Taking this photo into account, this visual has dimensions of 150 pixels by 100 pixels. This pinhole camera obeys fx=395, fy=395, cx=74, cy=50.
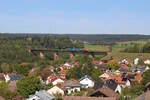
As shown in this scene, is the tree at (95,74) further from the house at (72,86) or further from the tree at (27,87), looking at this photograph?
the tree at (27,87)

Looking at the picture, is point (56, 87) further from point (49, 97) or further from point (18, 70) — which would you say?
point (18, 70)

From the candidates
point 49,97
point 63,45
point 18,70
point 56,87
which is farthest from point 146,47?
point 49,97

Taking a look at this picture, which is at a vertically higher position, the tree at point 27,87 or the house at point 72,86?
the tree at point 27,87

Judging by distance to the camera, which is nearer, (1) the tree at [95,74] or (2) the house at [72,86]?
(2) the house at [72,86]

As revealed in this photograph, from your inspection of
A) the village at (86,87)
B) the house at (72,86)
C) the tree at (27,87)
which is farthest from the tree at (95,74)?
the tree at (27,87)

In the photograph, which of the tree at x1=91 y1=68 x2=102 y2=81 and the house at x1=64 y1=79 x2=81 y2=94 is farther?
the tree at x1=91 y1=68 x2=102 y2=81

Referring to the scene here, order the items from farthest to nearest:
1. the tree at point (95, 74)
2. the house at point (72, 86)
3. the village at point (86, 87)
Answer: the tree at point (95, 74), the house at point (72, 86), the village at point (86, 87)

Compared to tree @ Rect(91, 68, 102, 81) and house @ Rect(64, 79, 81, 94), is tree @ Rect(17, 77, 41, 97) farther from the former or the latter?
tree @ Rect(91, 68, 102, 81)

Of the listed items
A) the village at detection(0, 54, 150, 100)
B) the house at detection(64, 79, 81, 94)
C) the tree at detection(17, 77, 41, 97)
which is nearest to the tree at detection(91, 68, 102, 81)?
the village at detection(0, 54, 150, 100)

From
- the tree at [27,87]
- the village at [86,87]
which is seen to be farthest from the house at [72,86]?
the tree at [27,87]

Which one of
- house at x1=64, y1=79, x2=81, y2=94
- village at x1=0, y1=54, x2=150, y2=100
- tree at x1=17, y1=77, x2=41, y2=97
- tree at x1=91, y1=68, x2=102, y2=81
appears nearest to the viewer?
village at x1=0, y1=54, x2=150, y2=100

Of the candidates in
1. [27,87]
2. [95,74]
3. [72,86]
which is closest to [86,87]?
[72,86]

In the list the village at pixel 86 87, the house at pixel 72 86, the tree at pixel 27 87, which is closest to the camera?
the village at pixel 86 87

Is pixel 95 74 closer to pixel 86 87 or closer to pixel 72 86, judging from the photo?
pixel 86 87
